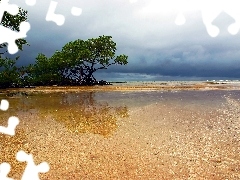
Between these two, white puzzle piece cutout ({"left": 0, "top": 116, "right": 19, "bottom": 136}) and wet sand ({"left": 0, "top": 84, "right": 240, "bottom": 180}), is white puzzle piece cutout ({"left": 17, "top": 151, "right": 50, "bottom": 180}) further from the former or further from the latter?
white puzzle piece cutout ({"left": 0, "top": 116, "right": 19, "bottom": 136})

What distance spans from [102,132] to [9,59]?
2684 cm

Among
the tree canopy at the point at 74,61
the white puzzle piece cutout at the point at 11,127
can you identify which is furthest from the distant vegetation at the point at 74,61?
the white puzzle piece cutout at the point at 11,127

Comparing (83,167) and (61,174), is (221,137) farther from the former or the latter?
(61,174)

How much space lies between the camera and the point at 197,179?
5.23 meters

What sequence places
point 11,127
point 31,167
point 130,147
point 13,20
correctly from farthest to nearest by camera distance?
point 13,20
point 11,127
point 130,147
point 31,167

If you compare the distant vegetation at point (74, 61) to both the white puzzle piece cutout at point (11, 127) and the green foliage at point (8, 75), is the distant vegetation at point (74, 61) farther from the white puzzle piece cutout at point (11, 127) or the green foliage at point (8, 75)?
the white puzzle piece cutout at point (11, 127)

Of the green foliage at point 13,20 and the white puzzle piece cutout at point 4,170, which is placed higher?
the green foliage at point 13,20

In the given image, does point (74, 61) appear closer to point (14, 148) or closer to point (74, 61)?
point (74, 61)

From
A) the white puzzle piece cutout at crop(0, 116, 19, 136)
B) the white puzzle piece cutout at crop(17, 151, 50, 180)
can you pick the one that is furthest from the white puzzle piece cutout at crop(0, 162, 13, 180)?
the white puzzle piece cutout at crop(0, 116, 19, 136)

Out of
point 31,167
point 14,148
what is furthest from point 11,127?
point 31,167

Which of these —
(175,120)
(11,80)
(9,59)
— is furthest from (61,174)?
(11,80)

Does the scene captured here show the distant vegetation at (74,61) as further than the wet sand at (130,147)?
Yes

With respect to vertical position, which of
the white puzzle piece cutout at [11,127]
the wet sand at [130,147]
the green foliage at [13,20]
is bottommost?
the wet sand at [130,147]

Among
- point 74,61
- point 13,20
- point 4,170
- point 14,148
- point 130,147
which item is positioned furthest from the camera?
point 74,61
